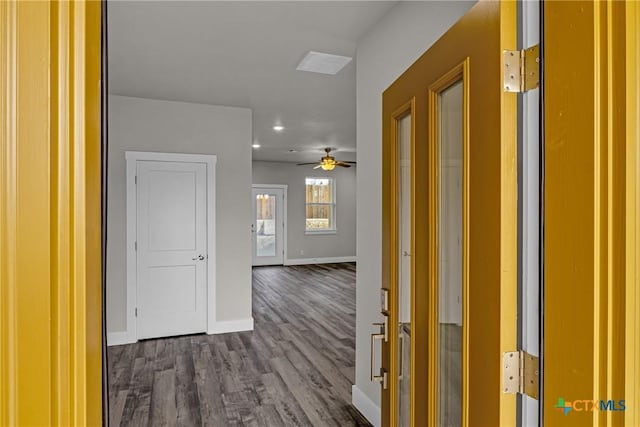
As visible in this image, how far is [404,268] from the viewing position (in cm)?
161

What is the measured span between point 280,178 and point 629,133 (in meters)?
9.77

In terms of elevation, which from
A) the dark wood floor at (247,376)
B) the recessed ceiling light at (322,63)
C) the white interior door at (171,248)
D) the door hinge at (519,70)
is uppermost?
the recessed ceiling light at (322,63)

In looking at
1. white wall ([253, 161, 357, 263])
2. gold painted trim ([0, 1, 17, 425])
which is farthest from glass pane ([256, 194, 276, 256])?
gold painted trim ([0, 1, 17, 425])

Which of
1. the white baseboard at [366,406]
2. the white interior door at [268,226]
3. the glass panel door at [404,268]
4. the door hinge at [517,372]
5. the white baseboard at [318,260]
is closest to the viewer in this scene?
the door hinge at [517,372]

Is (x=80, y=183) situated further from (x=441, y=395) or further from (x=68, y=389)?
(x=441, y=395)

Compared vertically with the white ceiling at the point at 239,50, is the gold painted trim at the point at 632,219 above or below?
below

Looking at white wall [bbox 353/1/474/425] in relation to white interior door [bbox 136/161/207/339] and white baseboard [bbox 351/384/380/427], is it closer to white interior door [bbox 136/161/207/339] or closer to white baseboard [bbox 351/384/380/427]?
white baseboard [bbox 351/384/380/427]

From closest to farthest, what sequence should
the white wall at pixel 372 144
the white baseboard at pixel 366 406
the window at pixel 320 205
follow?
the white wall at pixel 372 144 < the white baseboard at pixel 366 406 < the window at pixel 320 205

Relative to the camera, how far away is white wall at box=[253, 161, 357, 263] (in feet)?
33.8

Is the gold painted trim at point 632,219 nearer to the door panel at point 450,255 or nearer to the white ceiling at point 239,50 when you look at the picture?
the door panel at point 450,255

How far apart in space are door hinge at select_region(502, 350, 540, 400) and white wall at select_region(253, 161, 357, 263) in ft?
30.9

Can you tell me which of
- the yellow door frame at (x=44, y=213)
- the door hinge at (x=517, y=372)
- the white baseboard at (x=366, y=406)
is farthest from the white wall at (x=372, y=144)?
the yellow door frame at (x=44, y=213)

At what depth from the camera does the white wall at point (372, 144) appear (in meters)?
2.24

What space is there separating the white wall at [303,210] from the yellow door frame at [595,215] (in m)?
9.50
